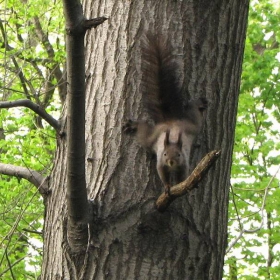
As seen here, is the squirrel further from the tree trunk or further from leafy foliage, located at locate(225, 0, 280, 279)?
leafy foliage, located at locate(225, 0, 280, 279)

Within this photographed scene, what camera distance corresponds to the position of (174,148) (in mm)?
2043

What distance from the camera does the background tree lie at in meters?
1.96

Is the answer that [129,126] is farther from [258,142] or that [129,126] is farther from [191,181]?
A: [258,142]

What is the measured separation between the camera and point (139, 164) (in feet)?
6.74

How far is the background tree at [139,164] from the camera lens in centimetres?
196

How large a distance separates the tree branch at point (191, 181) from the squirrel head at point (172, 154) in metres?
0.19

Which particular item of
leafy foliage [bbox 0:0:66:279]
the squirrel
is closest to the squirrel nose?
the squirrel

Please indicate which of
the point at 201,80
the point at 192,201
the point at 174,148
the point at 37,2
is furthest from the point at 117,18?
the point at 37,2

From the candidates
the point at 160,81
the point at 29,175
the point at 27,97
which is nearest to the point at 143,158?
the point at 160,81

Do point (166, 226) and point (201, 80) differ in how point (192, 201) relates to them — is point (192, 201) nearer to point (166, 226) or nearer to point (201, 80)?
point (166, 226)

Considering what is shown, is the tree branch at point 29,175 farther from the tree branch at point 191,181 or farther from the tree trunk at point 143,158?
the tree branch at point 191,181

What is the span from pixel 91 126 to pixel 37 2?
6.32m

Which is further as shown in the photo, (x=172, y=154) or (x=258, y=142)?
(x=258, y=142)

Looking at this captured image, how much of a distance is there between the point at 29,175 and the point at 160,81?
2.42 feet
